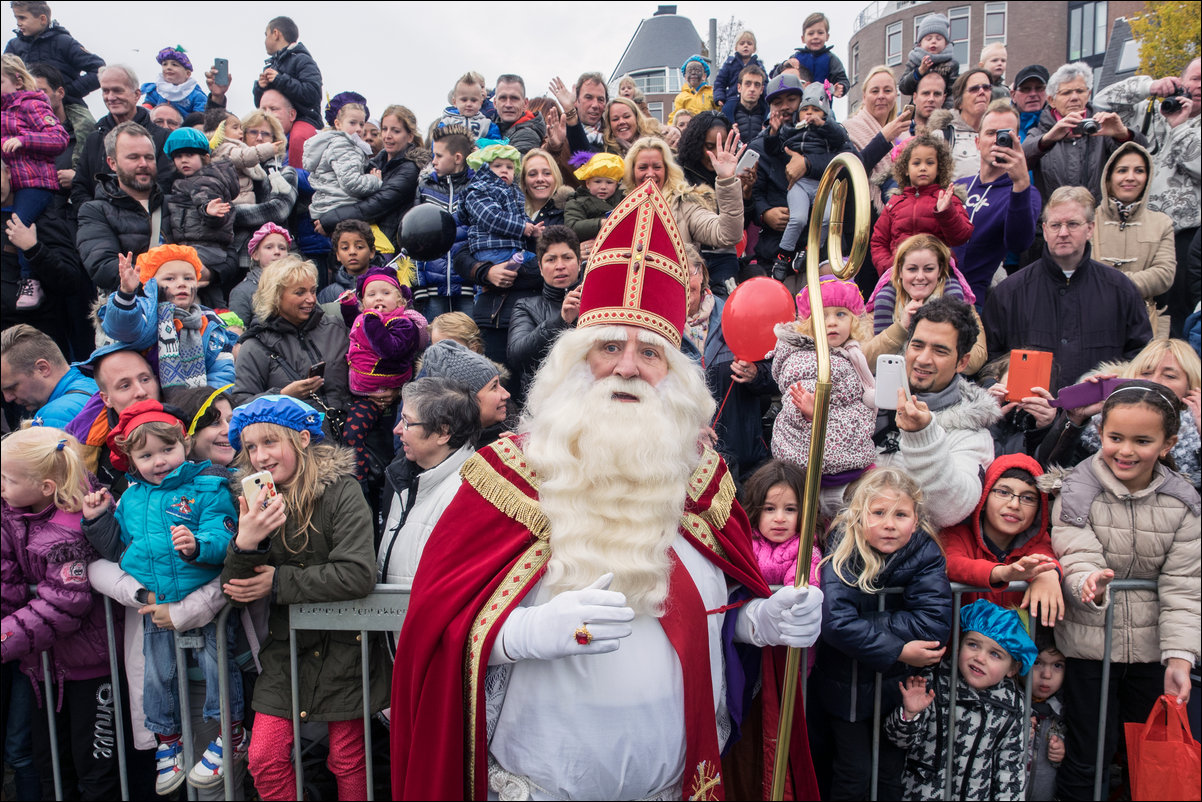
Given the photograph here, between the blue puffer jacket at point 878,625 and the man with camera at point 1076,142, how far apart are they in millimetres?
4350

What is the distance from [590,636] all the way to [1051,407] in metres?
2.99

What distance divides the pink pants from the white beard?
156 cm

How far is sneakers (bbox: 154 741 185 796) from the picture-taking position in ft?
11.4

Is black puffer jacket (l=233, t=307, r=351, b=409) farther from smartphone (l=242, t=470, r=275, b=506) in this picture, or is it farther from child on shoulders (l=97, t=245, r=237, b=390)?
smartphone (l=242, t=470, r=275, b=506)

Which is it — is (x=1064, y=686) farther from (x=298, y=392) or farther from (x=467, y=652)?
(x=298, y=392)

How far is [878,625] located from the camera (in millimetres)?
3178

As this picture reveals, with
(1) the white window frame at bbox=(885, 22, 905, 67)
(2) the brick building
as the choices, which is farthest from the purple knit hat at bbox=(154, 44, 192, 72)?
(1) the white window frame at bbox=(885, 22, 905, 67)

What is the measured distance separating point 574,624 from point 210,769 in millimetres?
2137

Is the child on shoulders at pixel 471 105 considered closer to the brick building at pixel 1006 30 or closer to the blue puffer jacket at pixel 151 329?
the blue puffer jacket at pixel 151 329

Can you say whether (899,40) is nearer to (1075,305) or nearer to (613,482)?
(1075,305)

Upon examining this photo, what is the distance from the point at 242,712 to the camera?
3.48m

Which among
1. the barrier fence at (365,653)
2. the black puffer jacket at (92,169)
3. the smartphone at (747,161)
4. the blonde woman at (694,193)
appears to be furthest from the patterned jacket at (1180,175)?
the black puffer jacket at (92,169)

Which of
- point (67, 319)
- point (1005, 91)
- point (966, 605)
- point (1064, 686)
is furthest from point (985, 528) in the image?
point (67, 319)

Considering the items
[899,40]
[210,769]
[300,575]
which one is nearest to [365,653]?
[300,575]
